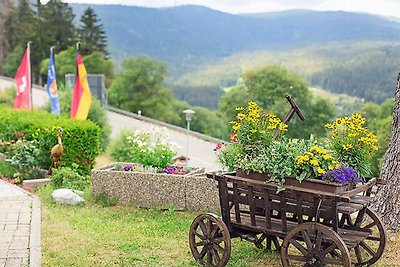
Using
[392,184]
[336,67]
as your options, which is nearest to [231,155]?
[392,184]

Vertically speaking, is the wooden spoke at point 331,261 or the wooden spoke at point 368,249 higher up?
the wooden spoke at point 331,261

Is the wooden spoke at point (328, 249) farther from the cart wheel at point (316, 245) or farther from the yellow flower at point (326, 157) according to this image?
the yellow flower at point (326, 157)

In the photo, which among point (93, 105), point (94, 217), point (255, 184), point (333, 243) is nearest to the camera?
point (333, 243)

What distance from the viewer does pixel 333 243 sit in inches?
203

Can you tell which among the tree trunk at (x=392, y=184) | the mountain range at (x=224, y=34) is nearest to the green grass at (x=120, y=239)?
the tree trunk at (x=392, y=184)

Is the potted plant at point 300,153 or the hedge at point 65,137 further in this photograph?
the hedge at point 65,137

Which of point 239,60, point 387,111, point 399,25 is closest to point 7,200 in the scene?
point 387,111

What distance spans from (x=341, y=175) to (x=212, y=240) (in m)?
1.55

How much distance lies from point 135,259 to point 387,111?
1503 inches

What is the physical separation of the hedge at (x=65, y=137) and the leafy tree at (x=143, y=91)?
156ft

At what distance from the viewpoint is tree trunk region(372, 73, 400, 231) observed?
710 centimetres

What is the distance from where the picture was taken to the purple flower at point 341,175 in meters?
5.10

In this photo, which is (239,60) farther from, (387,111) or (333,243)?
(333,243)

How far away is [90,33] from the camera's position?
56062mm
